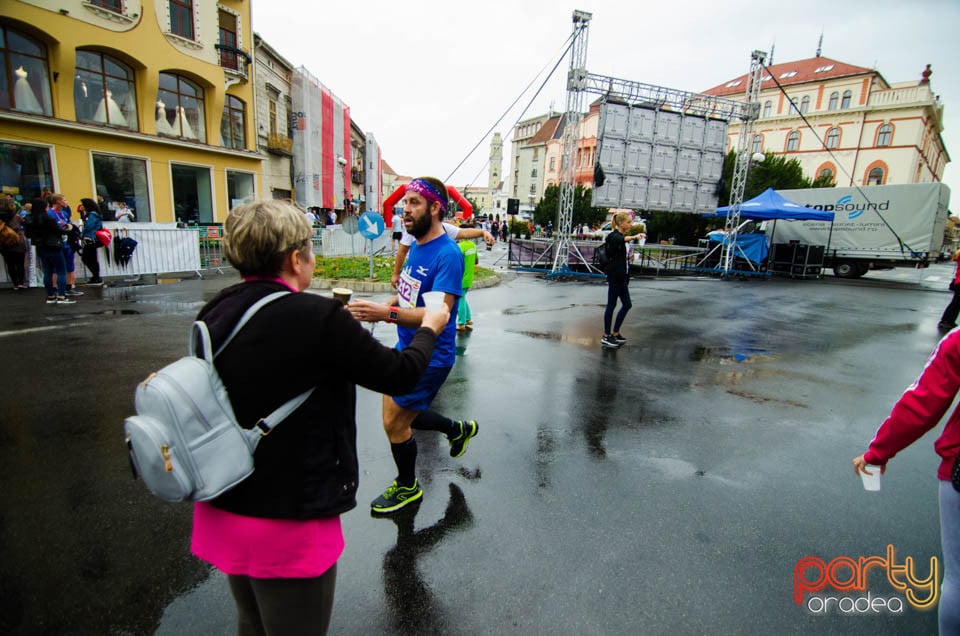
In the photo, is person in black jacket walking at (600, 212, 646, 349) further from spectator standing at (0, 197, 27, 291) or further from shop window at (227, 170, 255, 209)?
shop window at (227, 170, 255, 209)

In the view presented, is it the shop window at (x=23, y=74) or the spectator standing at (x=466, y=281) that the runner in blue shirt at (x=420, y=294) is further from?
the shop window at (x=23, y=74)

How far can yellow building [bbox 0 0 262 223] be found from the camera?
1518 cm

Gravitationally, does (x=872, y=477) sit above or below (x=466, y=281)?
below

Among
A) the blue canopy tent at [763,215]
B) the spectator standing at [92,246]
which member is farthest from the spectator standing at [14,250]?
the blue canopy tent at [763,215]

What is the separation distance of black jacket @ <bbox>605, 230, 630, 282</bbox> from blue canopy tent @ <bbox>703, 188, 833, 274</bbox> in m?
13.7

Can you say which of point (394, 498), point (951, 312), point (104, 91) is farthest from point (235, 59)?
point (951, 312)

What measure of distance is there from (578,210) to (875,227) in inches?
1111

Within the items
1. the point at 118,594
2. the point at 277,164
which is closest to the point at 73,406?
the point at 118,594

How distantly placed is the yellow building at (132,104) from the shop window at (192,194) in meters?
0.05

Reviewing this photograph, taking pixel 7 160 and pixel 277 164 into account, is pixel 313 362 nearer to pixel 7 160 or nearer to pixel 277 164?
pixel 7 160

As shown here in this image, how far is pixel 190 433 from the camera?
1.14 m

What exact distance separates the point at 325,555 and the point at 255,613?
0.34 metres

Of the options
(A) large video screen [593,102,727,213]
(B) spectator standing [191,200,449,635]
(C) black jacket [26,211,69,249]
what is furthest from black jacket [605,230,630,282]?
(A) large video screen [593,102,727,213]

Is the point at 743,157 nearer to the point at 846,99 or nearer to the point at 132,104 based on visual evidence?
the point at 132,104
